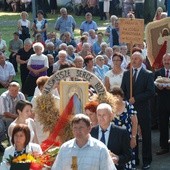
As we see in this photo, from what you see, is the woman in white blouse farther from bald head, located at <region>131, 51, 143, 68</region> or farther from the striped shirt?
the striped shirt

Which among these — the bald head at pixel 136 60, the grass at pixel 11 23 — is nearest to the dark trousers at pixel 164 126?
the bald head at pixel 136 60

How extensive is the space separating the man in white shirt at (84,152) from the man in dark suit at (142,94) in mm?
4202

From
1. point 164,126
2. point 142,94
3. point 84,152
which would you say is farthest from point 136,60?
point 84,152

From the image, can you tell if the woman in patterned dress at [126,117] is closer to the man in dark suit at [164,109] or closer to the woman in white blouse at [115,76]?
the man in dark suit at [164,109]

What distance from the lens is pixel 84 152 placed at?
8148 mm

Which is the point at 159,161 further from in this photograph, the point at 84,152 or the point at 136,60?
the point at 84,152

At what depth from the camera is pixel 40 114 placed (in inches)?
450

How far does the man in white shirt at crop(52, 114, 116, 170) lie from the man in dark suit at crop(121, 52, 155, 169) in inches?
165

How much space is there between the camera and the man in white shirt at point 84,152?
8141 millimetres

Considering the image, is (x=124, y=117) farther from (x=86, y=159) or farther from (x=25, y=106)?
(x=86, y=159)

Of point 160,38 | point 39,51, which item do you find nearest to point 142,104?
point 160,38

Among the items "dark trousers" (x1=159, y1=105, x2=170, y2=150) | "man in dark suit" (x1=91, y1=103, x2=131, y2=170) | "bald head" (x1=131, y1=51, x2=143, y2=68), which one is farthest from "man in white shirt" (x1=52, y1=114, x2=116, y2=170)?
"dark trousers" (x1=159, y1=105, x2=170, y2=150)

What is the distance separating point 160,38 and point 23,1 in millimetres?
29771

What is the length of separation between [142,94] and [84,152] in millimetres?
4493
